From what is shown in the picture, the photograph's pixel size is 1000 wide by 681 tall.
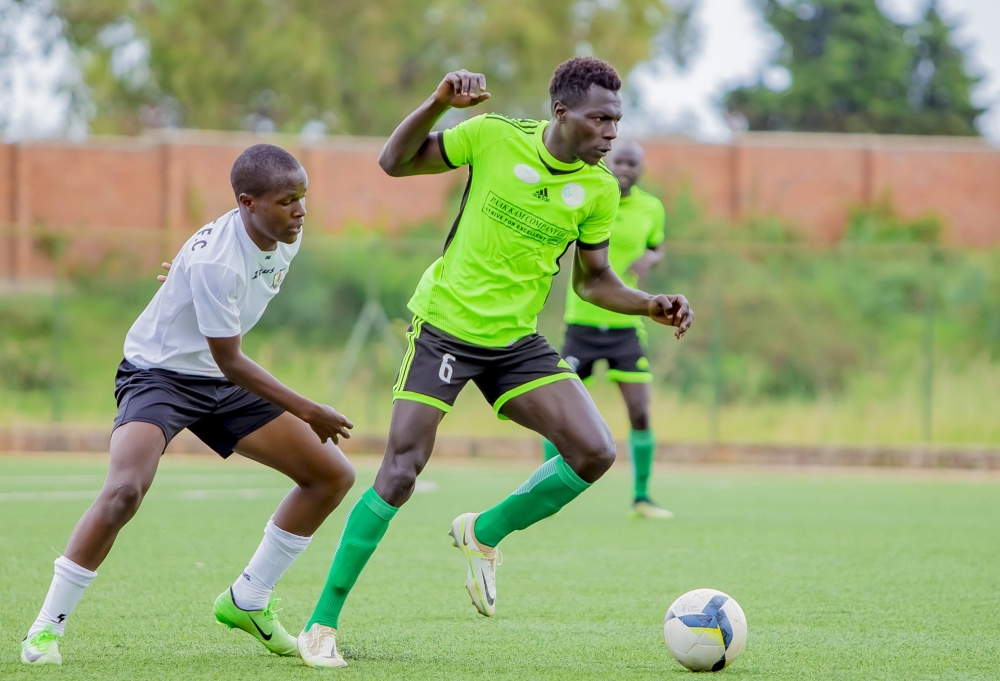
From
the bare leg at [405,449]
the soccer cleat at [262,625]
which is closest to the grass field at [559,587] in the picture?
the soccer cleat at [262,625]

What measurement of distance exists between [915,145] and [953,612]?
2423 cm

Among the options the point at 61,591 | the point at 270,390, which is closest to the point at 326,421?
the point at 270,390

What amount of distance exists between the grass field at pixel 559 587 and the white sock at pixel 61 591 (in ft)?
0.62

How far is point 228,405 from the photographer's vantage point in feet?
16.0

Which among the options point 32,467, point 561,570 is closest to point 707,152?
point 32,467

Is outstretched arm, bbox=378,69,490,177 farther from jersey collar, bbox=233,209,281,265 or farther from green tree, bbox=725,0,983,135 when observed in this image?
green tree, bbox=725,0,983,135

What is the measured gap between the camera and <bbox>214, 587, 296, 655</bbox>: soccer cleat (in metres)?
4.83

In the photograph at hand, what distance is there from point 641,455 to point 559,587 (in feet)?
10.4

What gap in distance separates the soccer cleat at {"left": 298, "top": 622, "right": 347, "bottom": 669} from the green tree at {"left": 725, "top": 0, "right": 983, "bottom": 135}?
138 feet

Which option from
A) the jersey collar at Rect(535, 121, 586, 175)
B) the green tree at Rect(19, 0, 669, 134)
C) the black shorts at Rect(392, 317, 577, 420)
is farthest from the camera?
the green tree at Rect(19, 0, 669, 134)

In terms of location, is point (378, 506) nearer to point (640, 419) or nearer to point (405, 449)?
point (405, 449)

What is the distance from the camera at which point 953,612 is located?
5660 mm

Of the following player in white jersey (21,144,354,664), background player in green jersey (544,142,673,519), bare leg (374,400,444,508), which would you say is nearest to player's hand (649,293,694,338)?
bare leg (374,400,444,508)

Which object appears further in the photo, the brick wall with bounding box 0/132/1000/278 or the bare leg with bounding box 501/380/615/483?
the brick wall with bounding box 0/132/1000/278
